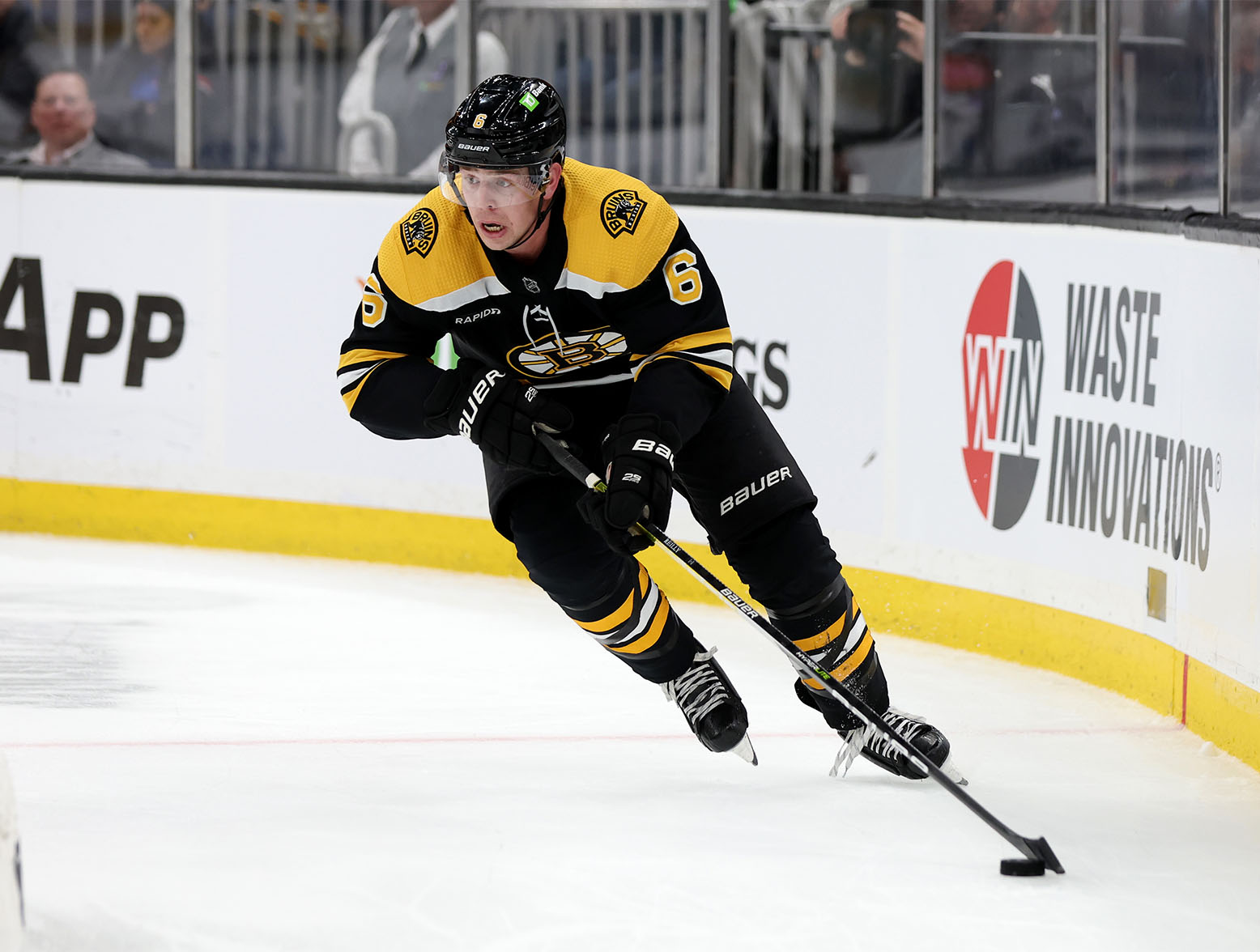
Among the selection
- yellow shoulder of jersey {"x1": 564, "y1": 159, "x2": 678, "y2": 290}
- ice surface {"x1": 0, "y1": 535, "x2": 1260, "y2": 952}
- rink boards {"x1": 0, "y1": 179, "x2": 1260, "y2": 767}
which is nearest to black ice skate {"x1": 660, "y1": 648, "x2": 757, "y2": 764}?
ice surface {"x1": 0, "y1": 535, "x2": 1260, "y2": 952}

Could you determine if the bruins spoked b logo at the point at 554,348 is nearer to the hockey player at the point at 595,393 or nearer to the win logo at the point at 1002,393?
the hockey player at the point at 595,393

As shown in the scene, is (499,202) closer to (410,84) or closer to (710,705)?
(710,705)

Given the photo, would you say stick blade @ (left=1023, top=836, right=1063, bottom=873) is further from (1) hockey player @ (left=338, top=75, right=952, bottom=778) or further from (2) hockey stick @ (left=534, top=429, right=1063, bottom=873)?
(1) hockey player @ (left=338, top=75, right=952, bottom=778)

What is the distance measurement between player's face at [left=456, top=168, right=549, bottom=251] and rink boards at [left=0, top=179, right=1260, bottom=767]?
1.37 m

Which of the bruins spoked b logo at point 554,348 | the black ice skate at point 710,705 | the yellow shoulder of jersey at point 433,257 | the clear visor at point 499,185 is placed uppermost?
the clear visor at point 499,185

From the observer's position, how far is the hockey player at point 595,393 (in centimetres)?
309

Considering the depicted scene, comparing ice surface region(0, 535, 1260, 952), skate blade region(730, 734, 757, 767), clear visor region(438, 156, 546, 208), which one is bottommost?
ice surface region(0, 535, 1260, 952)

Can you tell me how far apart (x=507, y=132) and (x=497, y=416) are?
0.43m

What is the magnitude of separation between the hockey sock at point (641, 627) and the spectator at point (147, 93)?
10.8 ft

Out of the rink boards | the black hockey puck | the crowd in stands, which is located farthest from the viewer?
the crowd in stands

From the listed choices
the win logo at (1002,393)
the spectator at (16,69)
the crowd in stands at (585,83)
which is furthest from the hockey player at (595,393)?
the spectator at (16,69)

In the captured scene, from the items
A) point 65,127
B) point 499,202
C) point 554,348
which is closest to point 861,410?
point 554,348

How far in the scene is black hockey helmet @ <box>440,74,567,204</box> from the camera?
3.01m

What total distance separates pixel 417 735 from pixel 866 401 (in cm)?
156
